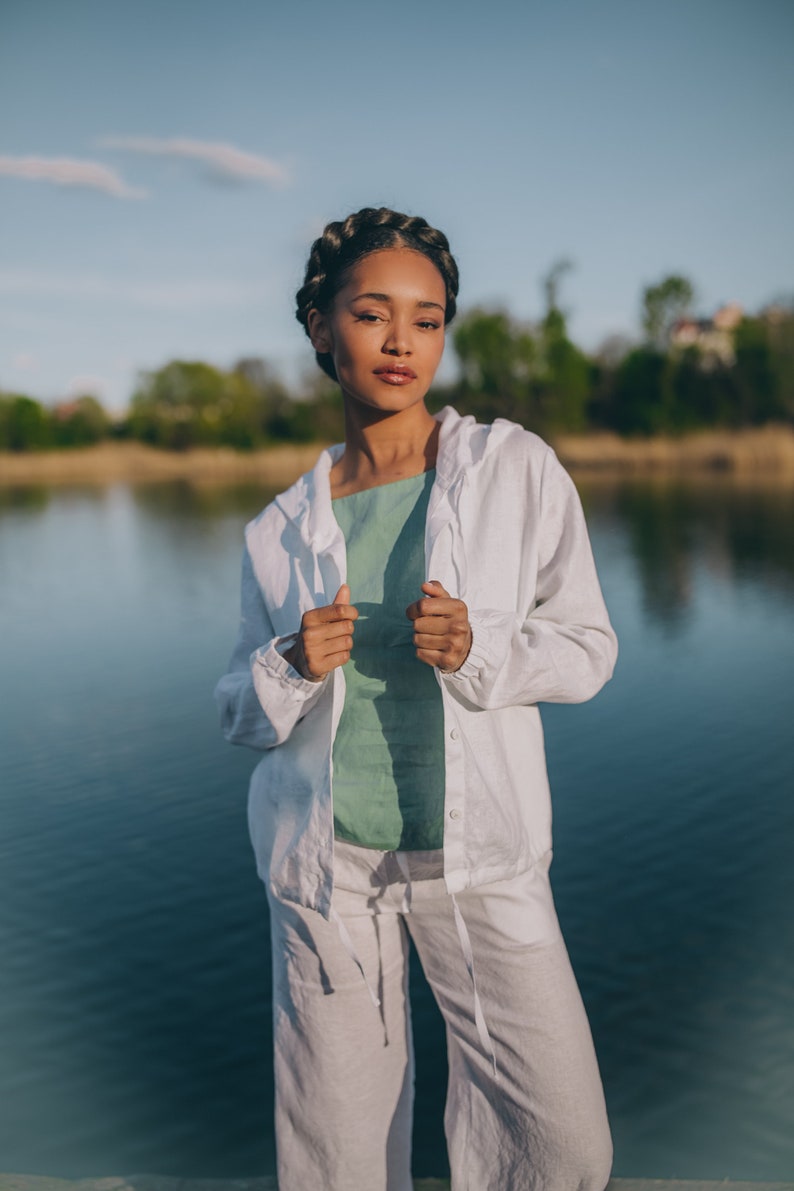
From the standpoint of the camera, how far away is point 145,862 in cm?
387

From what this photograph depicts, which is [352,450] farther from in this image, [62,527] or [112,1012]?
[62,527]

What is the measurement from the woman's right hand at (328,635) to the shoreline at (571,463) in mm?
16991

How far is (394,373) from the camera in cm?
159

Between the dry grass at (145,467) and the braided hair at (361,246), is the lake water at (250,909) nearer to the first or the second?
the braided hair at (361,246)

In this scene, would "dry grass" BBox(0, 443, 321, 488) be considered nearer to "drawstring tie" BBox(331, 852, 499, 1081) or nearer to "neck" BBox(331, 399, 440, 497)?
"neck" BBox(331, 399, 440, 497)

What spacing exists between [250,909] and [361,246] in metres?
2.50

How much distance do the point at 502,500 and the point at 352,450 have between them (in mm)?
349

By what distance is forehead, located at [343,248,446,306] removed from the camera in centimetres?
157

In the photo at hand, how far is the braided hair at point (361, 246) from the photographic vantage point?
63.0 inches

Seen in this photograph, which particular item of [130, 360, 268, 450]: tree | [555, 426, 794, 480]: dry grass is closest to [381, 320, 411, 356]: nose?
[555, 426, 794, 480]: dry grass

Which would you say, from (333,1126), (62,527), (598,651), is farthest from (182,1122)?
(62,527)

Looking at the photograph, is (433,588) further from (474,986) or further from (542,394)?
(542,394)

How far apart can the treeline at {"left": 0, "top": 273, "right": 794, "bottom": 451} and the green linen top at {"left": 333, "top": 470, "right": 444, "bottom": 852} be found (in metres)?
31.7

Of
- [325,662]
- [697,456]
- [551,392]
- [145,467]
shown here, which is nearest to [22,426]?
[145,467]
